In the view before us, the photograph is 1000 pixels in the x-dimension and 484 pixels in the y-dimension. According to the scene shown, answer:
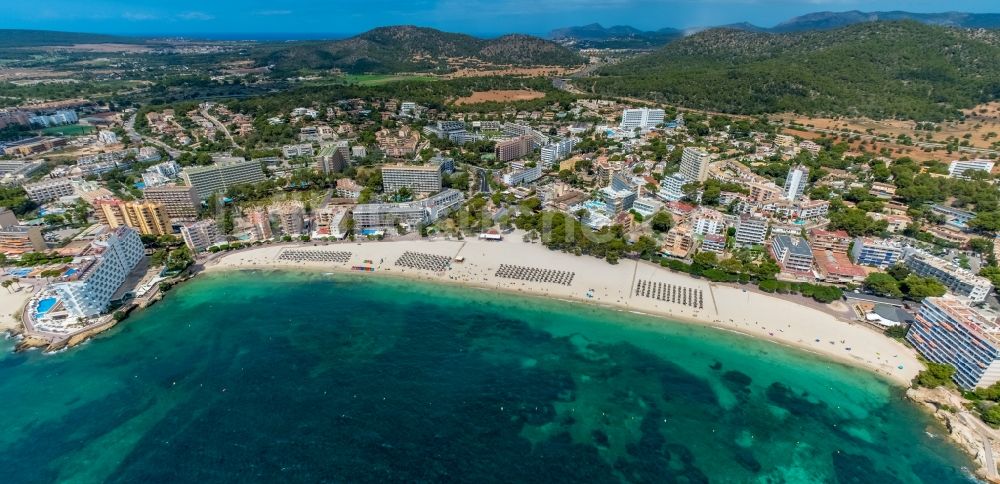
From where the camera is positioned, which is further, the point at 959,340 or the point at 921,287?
the point at 921,287

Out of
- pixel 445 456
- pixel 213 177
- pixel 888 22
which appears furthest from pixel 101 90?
pixel 888 22

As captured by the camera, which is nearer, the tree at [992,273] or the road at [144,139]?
the tree at [992,273]

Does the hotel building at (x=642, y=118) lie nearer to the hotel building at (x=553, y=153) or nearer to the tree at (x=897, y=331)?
the hotel building at (x=553, y=153)

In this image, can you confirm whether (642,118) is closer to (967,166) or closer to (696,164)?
(696,164)

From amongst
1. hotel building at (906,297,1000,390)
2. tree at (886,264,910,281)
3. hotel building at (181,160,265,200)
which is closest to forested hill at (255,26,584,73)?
hotel building at (181,160,265,200)

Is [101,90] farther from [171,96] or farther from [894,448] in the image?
[894,448]

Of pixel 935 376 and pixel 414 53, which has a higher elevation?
pixel 414 53

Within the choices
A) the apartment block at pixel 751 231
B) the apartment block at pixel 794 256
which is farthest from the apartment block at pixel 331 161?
the apartment block at pixel 794 256

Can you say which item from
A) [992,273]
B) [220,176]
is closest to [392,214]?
[220,176]
